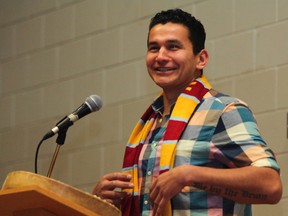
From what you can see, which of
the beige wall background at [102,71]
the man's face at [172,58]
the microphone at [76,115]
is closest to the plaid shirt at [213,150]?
the man's face at [172,58]

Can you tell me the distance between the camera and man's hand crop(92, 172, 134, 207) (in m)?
2.66

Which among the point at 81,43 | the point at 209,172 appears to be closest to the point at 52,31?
the point at 81,43

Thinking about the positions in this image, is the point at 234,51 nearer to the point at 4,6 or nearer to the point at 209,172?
the point at 209,172

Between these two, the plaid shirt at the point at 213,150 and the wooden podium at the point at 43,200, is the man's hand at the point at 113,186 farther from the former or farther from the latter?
the wooden podium at the point at 43,200

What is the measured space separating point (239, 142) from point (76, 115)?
55 centimetres

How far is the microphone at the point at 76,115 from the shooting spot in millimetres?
2842

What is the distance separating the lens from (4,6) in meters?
4.78

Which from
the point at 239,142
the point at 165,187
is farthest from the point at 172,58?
the point at 165,187

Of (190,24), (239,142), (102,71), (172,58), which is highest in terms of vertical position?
(102,71)

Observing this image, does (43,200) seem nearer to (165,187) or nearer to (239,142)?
(165,187)

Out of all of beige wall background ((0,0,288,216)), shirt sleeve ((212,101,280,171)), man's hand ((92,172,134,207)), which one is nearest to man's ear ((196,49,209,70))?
shirt sleeve ((212,101,280,171))

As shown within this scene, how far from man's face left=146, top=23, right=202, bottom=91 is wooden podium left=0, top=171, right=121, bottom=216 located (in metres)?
0.58

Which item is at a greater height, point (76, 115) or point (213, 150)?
point (76, 115)

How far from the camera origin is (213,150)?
8.66 feet
